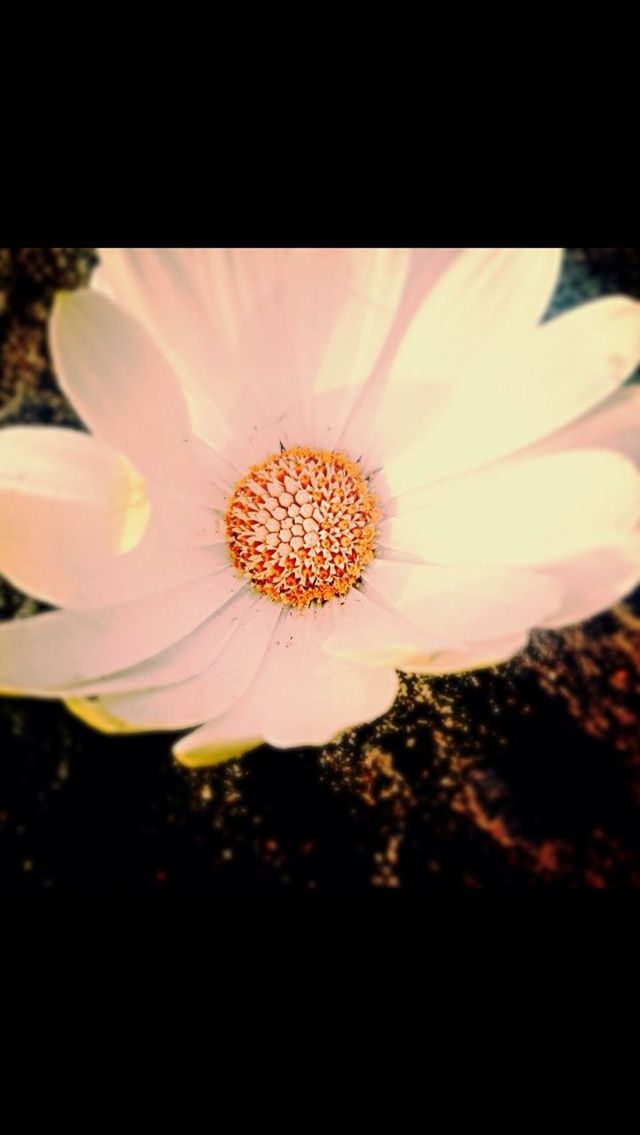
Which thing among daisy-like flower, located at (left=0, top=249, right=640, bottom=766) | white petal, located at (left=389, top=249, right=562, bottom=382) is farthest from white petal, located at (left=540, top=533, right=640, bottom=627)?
white petal, located at (left=389, top=249, right=562, bottom=382)

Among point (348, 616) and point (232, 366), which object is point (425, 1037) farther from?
point (232, 366)

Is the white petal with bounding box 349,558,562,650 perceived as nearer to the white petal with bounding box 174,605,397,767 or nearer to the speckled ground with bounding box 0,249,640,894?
the white petal with bounding box 174,605,397,767

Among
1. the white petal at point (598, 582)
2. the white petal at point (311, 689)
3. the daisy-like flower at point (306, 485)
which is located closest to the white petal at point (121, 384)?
the daisy-like flower at point (306, 485)

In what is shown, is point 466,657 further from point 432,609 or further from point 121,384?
point 121,384

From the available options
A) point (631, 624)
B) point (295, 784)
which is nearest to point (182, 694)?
point (295, 784)

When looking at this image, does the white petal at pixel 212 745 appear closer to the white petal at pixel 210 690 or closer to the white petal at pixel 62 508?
the white petal at pixel 210 690

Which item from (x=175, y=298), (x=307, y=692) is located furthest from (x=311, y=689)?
(x=175, y=298)
